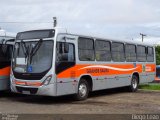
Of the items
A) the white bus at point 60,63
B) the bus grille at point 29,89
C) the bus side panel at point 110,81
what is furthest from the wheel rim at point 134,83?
the bus grille at point 29,89

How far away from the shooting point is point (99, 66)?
1664cm

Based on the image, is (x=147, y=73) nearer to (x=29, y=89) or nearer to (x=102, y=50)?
(x=102, y=50)

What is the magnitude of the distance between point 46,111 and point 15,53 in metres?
3.86

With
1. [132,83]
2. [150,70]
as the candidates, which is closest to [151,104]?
[132,83]

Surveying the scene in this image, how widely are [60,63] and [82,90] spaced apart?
1.96m

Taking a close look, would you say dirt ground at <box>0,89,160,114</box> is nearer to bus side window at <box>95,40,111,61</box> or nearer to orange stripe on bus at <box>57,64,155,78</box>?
orange stripe on bus at <box>57,64,155,78</box>

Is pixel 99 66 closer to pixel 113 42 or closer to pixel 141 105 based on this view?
pixel 113 42

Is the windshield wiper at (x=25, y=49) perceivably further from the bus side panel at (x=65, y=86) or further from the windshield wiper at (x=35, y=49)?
the bus side panel at (x=65, y=86)

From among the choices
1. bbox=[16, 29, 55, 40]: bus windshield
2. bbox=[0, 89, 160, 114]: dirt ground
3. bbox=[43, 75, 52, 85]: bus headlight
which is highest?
bbox=[16, 29, 55, 40]: bus windshield

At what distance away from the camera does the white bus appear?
550 inches

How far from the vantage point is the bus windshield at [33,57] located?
1407cm

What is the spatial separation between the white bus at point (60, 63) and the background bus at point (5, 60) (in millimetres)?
761

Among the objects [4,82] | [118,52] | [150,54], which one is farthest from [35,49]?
[150,54]

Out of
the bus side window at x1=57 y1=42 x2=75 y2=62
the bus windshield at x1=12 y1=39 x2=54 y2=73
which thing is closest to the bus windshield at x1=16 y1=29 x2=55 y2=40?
the bus windshield at x1=12 y1=39 x2=54 y2=73
